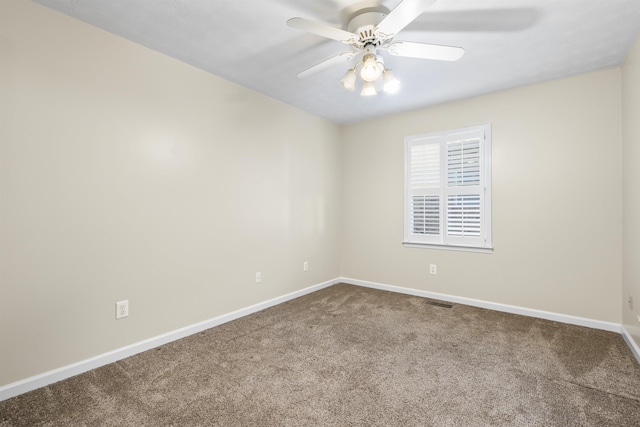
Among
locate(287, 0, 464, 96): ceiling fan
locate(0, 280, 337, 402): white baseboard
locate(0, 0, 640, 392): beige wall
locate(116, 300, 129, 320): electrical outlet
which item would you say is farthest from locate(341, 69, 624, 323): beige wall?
locate(116, 300, 129, 320): electrical outlet

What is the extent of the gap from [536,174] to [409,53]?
2.11m

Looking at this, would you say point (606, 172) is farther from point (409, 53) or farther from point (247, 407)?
point (247, 407)

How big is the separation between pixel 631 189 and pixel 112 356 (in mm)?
4252

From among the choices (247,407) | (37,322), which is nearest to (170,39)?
(37,322)

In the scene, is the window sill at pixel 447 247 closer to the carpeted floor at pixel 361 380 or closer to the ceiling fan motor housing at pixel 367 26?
the carpeted floor at pixel 361 380

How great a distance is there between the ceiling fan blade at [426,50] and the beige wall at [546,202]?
69.8 inches

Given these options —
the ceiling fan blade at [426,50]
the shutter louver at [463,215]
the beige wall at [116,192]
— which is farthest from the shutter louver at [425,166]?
the ceiling fan blade at [426,50]

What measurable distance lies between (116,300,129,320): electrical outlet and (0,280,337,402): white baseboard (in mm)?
249

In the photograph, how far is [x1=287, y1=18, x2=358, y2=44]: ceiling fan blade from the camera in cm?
166

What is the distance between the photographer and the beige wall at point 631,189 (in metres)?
2.30

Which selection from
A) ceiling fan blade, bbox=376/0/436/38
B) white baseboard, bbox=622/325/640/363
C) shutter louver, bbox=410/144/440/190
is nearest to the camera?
ceiling fan blade, bbox=376/0/436/38

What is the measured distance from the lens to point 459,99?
3.58 metres

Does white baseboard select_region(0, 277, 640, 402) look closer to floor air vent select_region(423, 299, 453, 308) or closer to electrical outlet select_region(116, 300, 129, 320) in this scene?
floor air vent select_region(423, 299, 453, 308)

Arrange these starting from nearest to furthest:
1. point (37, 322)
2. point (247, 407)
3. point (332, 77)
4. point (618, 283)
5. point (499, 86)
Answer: point (247, 407) < point (37, 322) < point (618, 283) < point (332, 77) < point (499, 86)
